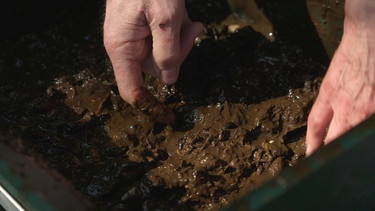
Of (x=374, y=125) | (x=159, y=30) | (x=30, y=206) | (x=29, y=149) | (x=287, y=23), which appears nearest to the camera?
(x=374, y=125)

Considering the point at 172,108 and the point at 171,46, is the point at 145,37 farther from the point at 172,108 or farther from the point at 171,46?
the point at 172,108

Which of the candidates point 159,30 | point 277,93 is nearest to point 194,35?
point 159,30

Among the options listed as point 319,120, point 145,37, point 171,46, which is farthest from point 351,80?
point 145,37

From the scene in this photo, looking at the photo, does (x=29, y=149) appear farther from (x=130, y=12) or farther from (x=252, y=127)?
(x=252, y=127)

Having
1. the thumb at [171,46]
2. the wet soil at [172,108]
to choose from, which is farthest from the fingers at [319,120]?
the thumb at [171,46]

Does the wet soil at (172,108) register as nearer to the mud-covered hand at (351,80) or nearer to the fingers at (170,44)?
the fingers at (170,44)

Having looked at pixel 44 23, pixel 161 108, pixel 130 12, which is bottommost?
pixel 161 108
